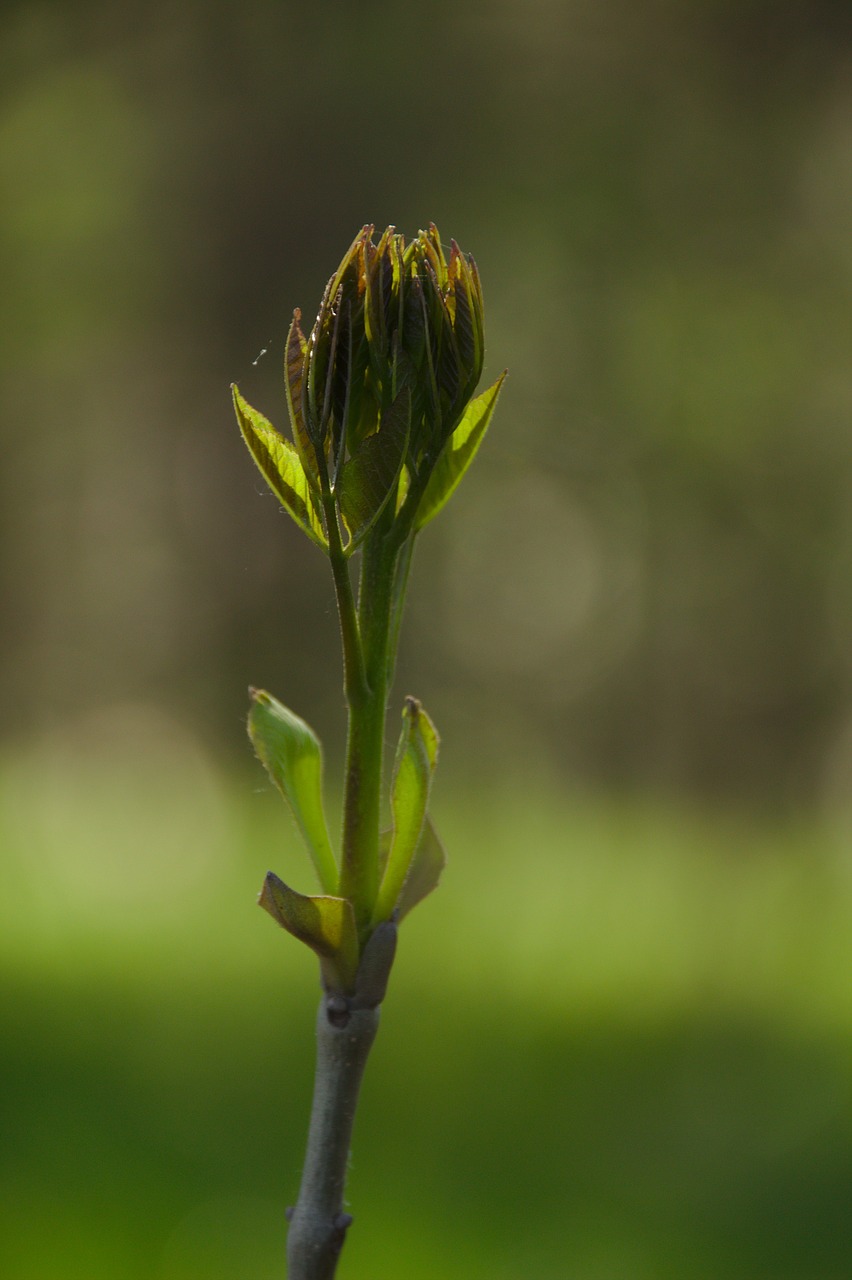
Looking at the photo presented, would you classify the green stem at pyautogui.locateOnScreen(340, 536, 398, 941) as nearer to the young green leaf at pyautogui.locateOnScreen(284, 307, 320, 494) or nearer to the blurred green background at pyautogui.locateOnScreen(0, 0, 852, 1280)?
the young green leaf at pyautogui.locateOnScreen(284, 307, 320, 494)

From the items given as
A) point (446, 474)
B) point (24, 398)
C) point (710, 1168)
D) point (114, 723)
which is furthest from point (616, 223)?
point (446, 474)

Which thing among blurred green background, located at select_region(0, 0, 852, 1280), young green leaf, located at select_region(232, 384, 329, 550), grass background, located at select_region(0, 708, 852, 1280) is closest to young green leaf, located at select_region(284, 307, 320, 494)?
young green leaf, located at select_region(232, 384, 329, 550)

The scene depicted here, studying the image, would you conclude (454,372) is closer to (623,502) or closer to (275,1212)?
(275,1212)

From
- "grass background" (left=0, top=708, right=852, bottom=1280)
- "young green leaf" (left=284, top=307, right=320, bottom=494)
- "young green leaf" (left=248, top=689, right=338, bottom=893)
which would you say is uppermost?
"young green leaf" (left=284, top=307, right=320, bottom=494)

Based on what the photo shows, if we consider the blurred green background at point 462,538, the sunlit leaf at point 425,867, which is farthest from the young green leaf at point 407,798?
the blurred green background at point 462,538

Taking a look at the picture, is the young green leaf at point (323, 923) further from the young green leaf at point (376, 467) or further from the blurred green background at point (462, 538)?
the blurred green background at point (462, 538)

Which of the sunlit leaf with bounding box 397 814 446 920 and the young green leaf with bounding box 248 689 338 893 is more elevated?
the young green leaf with bounding box 248 689 338 893
